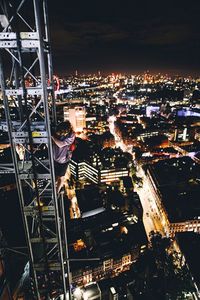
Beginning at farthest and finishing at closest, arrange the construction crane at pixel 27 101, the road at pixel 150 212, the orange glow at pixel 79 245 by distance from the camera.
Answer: the road at pixel 150 212, the orange glow at pixel 79 245, the construction crane at pixel 27 101

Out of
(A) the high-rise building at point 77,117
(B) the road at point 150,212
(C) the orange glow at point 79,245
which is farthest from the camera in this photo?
(A) the high-rise building at point 77,117

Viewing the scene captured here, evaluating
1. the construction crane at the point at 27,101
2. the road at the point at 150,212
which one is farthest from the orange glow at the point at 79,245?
the construction crane at the point at 27,101

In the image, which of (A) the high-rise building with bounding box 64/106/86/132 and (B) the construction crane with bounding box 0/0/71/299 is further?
(A) the high-rise building with bounding box 64/106/86/132

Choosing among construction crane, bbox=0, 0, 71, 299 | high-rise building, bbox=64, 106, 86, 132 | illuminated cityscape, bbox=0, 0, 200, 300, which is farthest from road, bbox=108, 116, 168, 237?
high-rise building, bbox=64, 106, 86, 132

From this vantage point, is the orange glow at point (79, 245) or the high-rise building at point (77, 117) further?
the high-rise building at point (77, 117)

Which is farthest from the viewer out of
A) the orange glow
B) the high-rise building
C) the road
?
the high-rise building

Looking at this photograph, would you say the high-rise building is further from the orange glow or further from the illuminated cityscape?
the orange glow

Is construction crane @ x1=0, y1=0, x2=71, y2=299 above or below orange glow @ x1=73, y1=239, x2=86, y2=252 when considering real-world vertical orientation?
above

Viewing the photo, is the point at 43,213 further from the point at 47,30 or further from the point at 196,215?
the point at 196,215

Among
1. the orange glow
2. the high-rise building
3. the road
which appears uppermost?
the high-rise building

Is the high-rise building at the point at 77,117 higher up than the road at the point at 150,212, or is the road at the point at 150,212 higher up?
the high-rise building at the point at 77,117

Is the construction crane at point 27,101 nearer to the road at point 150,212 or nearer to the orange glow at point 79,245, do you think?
the orange glow at point 79,245
